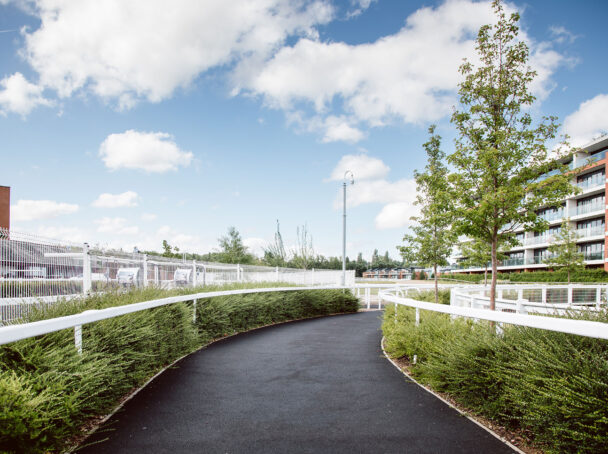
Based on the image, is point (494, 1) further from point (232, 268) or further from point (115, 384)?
point (232, 268)

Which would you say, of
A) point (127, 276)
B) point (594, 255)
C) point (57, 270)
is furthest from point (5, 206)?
point (594, 255)

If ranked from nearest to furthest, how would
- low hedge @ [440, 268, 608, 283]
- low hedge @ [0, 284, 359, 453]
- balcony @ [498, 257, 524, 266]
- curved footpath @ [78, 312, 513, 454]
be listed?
low hedge @ [0, 284, 359, 453] → curved footpath @ [78, 312, 513, 454] → low hedge @ [440, 268, 608, 283] → balcony @ [498, 257, 524, 266]

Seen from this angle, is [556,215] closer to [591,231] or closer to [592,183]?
[592,183]

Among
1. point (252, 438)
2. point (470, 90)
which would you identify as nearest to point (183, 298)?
point (252, 438)

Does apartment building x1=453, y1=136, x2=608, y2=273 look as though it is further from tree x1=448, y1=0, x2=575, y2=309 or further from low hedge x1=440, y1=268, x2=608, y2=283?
tree x1=448, y1=0, x2=575, y2=309

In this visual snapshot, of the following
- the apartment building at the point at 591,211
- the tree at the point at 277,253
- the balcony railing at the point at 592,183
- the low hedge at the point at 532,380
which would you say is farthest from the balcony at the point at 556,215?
the low hedge at the point at 532,380

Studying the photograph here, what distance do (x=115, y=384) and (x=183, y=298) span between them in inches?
148

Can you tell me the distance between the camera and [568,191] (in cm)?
873

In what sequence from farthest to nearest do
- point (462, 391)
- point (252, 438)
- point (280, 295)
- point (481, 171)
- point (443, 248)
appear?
point (443, 248) → point (280, 295) → point (481, 171) → point (462, 391) → point (252, 438)

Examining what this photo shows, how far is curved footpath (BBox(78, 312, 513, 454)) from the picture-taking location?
4.11 metres

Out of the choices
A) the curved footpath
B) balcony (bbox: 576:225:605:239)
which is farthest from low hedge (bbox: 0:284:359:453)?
balcony (bbox: 576:225:605:239)

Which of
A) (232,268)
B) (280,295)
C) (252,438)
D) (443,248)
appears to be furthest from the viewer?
(443,248)

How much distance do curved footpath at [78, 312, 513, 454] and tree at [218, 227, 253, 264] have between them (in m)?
37.8

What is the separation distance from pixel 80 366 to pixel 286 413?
7.45ft
